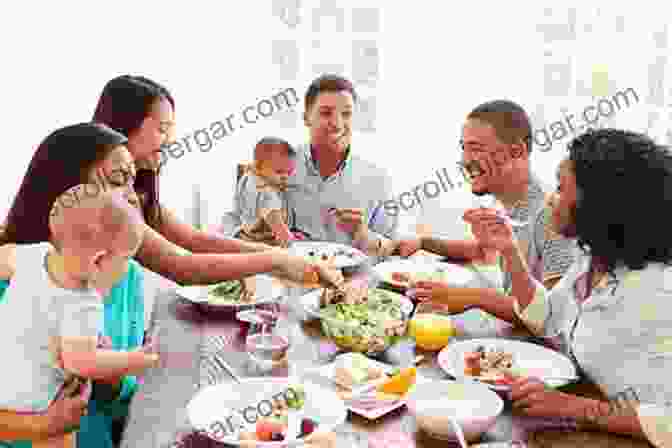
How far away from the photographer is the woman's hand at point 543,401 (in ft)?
Result: 4.96

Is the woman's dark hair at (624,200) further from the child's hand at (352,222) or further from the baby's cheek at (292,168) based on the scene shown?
the baby's cheek at (292,168)

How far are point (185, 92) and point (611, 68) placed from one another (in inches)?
76.6

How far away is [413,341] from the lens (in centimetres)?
187

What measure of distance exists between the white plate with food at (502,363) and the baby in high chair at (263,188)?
1.04m

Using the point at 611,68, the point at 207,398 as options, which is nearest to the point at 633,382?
the point at 207,398

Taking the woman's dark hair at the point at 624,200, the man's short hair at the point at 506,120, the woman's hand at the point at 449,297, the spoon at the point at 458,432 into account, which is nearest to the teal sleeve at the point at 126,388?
the woman's hand at the point at 449,297

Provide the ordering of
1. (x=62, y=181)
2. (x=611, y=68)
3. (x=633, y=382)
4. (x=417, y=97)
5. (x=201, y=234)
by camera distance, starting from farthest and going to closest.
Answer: (x=417, y=97), (x=611, y=68), (x=201, y=234), (x=62, y=181), (x=633, y=382)

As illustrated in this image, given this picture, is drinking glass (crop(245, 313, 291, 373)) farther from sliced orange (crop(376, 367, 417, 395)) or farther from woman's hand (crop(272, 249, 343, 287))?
woman's hand (crop(272, 249, 343, 287))

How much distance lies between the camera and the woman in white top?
5.40ft

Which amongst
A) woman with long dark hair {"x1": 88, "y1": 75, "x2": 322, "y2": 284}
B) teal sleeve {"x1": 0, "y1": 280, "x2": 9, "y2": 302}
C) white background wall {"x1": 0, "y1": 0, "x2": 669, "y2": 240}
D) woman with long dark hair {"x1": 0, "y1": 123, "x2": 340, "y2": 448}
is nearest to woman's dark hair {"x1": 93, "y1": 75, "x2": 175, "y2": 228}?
woman with long dark hair {"x1": 88, "y1": 75, "x2": 322, "y2": 284}

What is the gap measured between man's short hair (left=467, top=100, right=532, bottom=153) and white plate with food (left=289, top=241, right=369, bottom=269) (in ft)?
1.91

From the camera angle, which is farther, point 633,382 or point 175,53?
point 175,53

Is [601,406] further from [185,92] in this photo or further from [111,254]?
[185,92]

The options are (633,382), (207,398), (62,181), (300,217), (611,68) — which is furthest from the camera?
(611,68)
